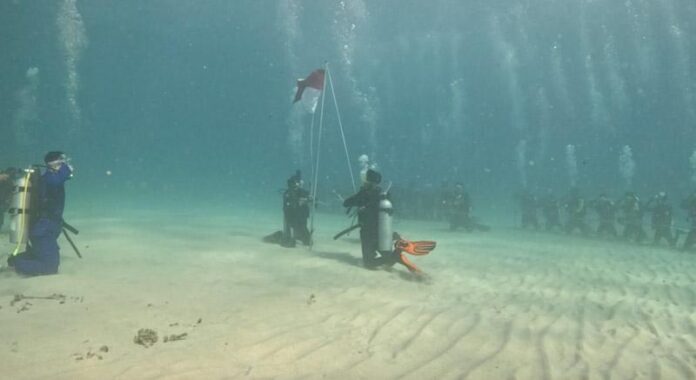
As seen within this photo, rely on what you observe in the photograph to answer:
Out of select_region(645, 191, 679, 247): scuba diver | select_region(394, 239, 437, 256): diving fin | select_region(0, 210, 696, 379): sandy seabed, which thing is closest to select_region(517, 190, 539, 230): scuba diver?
select_region(645, 191, 679, 247): scuba diver

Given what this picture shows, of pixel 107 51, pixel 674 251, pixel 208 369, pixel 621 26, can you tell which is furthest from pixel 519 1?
pixel 107 51

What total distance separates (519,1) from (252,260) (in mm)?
62985

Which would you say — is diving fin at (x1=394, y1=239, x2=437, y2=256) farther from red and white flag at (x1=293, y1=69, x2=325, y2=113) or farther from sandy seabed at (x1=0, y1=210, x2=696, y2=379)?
red and white flag at (x1=293, y1=69, x2=325, y2=113)

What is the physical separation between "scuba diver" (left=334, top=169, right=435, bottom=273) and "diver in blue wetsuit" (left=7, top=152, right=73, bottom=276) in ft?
16.0

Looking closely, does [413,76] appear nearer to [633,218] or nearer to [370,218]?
[633,218]

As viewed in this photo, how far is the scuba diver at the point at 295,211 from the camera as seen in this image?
445 inches

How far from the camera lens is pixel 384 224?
27.7 ft

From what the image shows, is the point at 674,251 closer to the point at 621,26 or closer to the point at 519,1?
the point at 519,1

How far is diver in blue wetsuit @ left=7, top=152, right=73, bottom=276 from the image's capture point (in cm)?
696

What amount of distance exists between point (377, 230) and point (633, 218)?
12829 mm

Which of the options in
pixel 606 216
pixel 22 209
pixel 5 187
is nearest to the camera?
pixel 22 209

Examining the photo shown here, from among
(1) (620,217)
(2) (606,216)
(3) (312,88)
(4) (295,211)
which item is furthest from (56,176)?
(1) (620,217)

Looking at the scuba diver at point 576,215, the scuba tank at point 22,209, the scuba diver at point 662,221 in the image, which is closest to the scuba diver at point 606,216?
the scuba diver at point 576,215

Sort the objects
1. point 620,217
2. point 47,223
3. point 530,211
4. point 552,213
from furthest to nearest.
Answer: point 530,211
point 552,213
point 620,217
point 47,223
